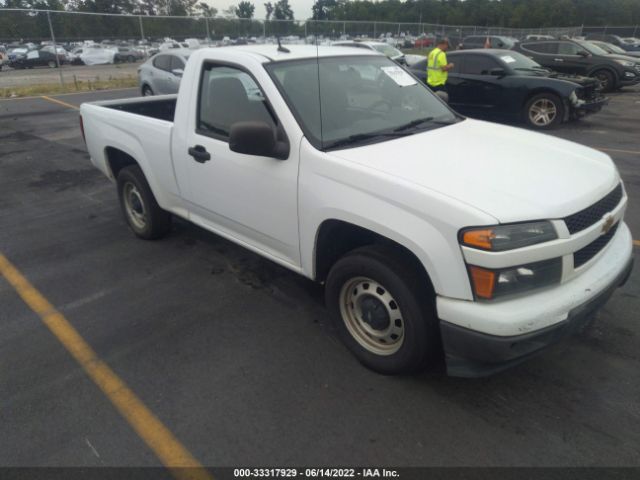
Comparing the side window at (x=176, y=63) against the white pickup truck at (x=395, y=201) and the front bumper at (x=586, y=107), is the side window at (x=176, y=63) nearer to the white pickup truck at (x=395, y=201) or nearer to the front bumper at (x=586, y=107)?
the white pickup truck at (x=395, y=201)

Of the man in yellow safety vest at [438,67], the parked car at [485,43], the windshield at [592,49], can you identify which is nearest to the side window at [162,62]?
the man in yellow safety vest at [438,67]

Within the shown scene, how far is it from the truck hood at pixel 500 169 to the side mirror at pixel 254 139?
39 cm

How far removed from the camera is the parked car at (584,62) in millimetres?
15070

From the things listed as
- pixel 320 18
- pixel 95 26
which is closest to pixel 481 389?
pixel 320 18

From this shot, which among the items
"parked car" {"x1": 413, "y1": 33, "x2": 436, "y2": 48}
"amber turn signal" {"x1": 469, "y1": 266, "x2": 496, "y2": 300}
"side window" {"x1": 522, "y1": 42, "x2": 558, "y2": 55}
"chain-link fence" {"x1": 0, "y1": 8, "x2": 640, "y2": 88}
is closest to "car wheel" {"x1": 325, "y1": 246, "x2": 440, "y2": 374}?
"amber turn signal" {"x1": 469, "y1": 266, "x2": 496, "y2": 300}

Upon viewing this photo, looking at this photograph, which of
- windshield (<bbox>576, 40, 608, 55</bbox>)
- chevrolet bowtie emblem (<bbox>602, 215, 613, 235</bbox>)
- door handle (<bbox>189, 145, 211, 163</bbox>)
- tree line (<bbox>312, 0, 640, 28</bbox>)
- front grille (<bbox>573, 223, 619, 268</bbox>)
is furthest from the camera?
tree line (<bbox>312, 0, 640, 28</bbox>)

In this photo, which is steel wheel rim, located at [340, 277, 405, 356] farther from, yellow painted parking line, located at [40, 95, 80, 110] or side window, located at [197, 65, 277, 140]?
yellow painted parking line, located at [40, 95, 80, 110]

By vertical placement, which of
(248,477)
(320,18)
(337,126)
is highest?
(320,18)

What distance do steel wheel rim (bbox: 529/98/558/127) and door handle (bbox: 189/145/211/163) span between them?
8.67m

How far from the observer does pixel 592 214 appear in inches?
101

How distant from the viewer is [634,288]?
380cm

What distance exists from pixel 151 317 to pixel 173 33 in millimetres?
22417

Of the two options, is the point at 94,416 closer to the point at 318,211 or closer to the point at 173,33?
the point at 318,211

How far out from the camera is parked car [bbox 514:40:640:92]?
1507 centimetres
